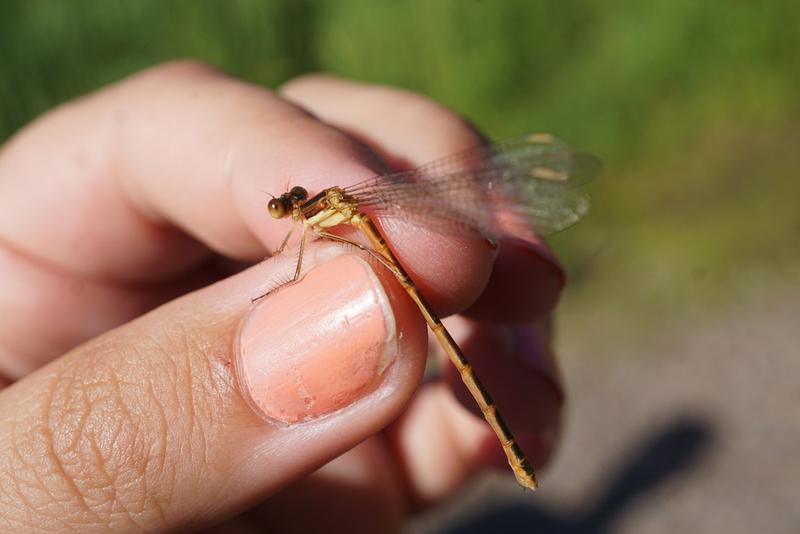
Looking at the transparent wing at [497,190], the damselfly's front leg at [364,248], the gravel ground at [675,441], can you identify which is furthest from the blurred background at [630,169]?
the damselfly's front leg at [364,248]

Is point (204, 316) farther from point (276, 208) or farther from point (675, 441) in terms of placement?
point (675, 441)

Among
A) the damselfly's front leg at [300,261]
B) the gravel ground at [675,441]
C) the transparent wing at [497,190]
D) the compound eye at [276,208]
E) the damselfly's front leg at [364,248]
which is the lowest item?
the gravel ground at [675,441]

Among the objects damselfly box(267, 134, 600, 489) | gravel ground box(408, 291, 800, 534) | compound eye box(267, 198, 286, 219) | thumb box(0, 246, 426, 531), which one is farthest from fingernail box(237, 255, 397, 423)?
gravel ground box(408, 291, 800, 534)

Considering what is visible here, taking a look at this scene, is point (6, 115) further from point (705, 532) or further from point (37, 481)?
point (705, 532)

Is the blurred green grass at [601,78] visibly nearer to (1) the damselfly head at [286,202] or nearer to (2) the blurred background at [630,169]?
(2) the blurred background at [630,169]

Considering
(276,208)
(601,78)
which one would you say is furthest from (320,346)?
(601,78)

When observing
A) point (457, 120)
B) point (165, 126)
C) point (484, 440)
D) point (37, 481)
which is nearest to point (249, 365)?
point (37, 481)
